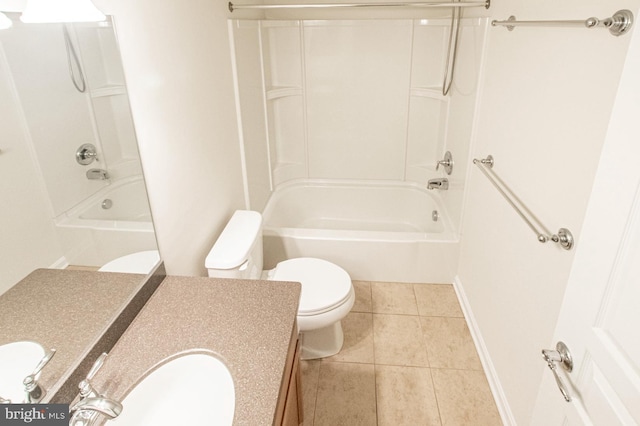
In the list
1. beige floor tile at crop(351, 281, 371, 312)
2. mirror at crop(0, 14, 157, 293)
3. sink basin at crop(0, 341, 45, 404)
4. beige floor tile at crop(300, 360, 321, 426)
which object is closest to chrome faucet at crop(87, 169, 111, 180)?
mirror at crop(0, 14, 157, 293)

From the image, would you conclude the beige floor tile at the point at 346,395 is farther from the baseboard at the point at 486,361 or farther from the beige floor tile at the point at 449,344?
the baseboard at the point at 486,361

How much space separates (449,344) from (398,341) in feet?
0.92

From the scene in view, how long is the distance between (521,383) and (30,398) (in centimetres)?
167

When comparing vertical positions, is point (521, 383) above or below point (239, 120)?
below

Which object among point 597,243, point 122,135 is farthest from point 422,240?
point 122,135

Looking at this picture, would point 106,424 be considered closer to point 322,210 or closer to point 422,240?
point 422,240

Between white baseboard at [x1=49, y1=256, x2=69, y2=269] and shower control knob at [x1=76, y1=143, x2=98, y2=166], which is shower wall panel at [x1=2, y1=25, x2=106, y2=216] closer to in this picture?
shower control knob at [x1=76, y1=143, x2=98, y2=166]

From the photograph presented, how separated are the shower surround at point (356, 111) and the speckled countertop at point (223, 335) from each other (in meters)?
1.20

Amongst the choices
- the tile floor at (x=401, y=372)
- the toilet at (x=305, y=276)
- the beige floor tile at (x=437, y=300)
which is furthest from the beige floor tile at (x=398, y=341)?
the toilet at (x=305, y=276)

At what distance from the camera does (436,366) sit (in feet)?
6.84

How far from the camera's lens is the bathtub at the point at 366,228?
2613 millimetres

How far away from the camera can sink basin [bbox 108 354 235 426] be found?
3.35 feet

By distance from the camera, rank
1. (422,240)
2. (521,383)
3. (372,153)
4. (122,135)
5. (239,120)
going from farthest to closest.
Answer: (372,153) < (422,240) < (239,120) < (521,383) < (122,135)

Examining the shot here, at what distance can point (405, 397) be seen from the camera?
192cm
